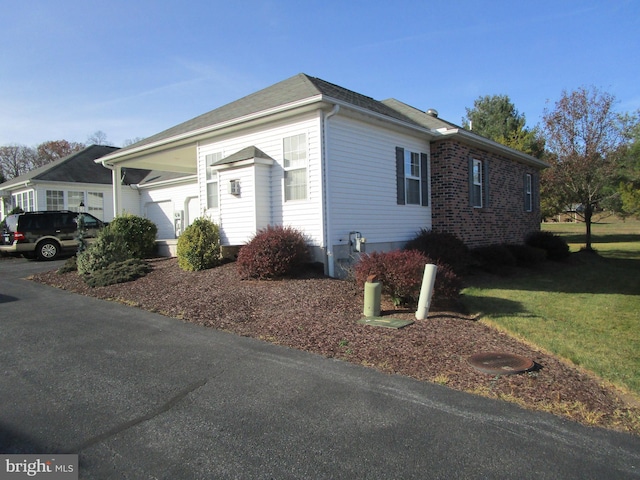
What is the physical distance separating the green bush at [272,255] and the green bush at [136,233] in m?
5.61

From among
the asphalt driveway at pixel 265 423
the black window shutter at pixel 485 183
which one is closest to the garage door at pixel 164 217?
the black window shutter at pixel 485 183

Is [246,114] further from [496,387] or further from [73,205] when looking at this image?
[73,205]

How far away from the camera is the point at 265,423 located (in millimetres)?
3480

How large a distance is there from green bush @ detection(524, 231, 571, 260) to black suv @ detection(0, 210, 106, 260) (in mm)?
16492

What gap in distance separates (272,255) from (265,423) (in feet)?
18.3

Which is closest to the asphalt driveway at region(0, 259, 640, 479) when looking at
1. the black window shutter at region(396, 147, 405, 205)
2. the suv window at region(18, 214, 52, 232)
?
the black window shutter at region(396, 147, 405, 205)

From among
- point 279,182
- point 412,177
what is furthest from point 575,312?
point 279,182

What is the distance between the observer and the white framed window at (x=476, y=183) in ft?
45.8

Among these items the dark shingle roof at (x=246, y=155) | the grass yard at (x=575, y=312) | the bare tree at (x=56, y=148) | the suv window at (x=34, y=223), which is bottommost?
the grass yard at (x=575, y=312)

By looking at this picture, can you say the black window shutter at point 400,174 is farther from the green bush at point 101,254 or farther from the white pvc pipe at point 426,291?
the green bush at point 101,254

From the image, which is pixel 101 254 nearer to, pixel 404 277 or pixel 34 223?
pixel 34 223

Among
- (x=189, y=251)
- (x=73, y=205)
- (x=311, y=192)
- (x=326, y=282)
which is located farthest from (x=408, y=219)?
(x=73, y=205)

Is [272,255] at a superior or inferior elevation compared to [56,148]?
inferior

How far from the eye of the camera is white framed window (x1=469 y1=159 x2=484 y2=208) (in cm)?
1395
